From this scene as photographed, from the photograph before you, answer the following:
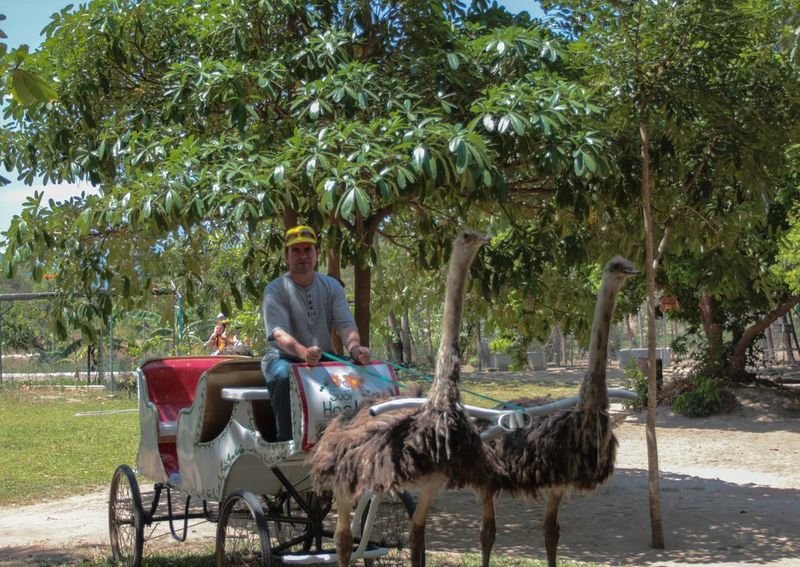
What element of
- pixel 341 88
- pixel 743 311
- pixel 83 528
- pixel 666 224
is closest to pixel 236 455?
pixel 341 88

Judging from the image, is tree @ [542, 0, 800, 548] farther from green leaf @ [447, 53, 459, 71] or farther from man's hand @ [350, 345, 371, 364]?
man's hand @ [350, 345, 371, 364]

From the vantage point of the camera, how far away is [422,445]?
5.04 m

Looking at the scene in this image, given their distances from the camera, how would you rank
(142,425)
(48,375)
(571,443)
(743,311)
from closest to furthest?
(571,443), (142,425), (743,311), (48,375)

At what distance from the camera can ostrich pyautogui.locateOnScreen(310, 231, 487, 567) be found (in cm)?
505

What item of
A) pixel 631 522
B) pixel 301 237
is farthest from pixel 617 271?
pixel 631 522

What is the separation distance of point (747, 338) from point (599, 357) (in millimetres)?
13532

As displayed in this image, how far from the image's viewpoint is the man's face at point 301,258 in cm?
641

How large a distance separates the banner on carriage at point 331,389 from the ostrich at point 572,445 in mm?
784

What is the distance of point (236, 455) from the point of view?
6.14m

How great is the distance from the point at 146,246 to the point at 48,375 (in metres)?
22.7

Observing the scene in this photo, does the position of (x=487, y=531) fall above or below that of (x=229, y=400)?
below

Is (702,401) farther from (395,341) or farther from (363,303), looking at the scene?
(395,341)

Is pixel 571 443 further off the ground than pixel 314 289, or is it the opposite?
pixel 314 289

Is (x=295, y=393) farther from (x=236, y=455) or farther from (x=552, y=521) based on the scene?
(x=552, y=521)
